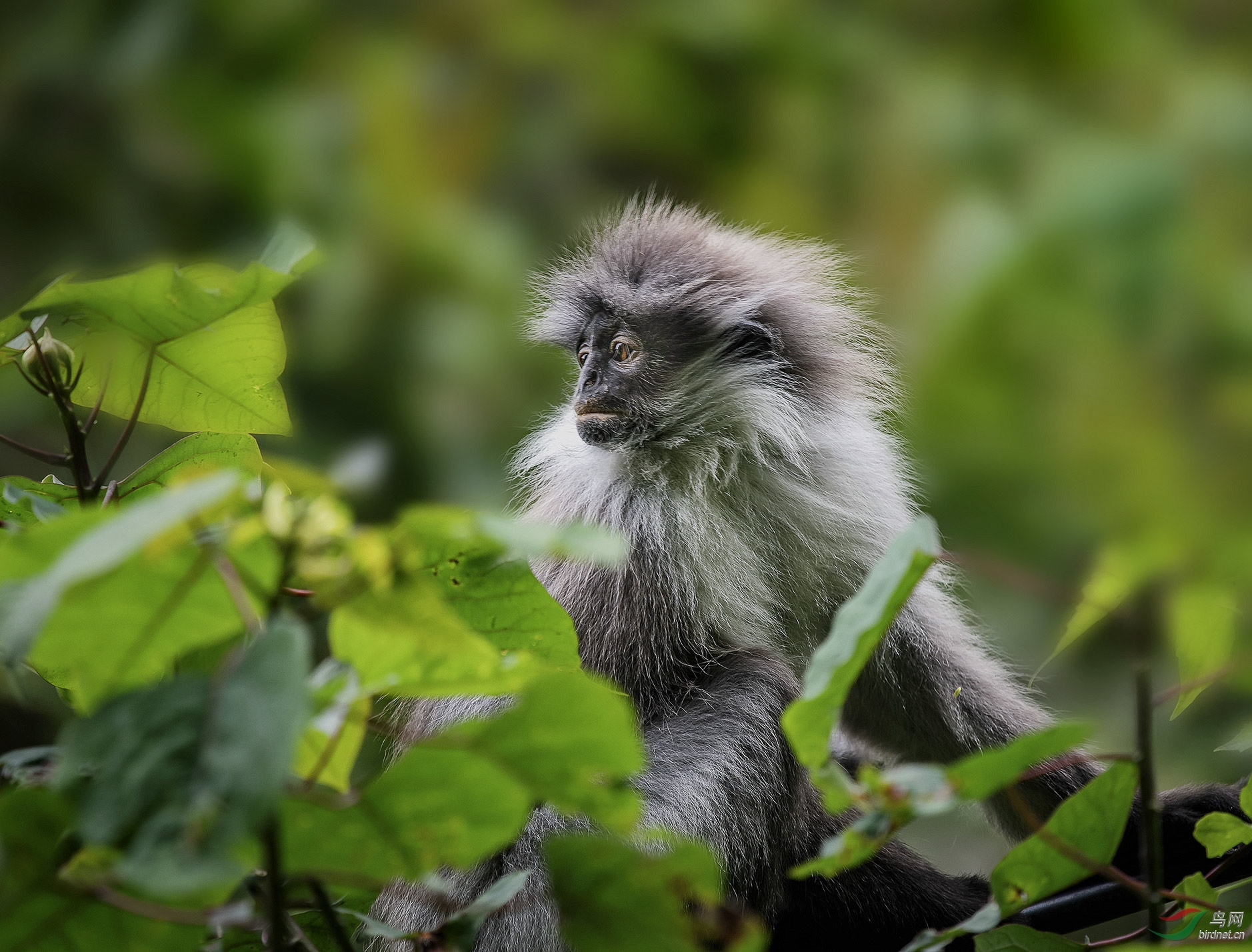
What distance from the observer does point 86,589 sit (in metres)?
0.65

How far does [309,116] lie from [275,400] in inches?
81.8

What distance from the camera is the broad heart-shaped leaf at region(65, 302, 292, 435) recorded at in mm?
1150

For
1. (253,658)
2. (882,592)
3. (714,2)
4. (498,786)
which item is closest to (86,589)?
(253,658)

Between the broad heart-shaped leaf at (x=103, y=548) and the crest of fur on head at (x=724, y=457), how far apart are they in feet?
4.78

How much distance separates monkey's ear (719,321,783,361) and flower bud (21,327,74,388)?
148 centimetres

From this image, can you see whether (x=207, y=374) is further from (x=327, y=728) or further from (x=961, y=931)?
(x=961, y=931)

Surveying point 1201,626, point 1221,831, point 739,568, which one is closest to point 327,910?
point 1201,626

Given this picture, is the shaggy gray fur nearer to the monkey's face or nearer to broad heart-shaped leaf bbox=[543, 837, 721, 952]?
the monkey's face

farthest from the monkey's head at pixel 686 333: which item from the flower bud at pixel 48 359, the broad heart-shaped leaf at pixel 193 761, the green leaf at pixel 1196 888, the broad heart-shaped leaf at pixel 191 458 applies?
the broad heart-shaped leaf at pixel 193 761

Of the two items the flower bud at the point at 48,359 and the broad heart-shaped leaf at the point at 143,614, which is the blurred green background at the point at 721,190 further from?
the broad heart-shaped leaf at the point at 143,614

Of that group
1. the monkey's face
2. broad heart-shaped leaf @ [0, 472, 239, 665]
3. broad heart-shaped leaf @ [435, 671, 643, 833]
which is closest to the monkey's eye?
the monkey's face

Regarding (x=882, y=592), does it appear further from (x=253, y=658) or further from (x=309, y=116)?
(x=309, y=116)

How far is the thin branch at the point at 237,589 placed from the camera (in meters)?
0.67

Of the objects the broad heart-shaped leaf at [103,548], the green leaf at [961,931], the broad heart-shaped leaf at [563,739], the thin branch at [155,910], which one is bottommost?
the green leaf at [961,931]
